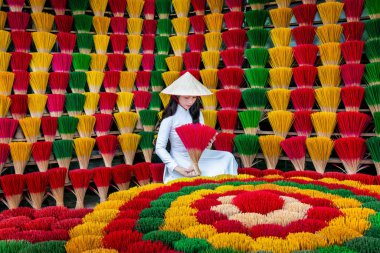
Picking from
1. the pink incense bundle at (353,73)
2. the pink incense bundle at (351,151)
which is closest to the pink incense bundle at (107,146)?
the pink incense bundle at (351,151)

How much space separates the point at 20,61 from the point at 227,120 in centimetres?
170

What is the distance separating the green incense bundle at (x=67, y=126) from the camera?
3.08 metres

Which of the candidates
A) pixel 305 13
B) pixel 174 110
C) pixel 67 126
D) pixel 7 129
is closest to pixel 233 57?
pixel 305 13

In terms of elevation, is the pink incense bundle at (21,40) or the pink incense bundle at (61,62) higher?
the pink incense bundle at (21,40)

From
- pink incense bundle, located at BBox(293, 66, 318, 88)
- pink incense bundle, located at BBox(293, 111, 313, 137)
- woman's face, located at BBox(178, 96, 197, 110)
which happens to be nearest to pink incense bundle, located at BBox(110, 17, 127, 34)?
woman's face, located at BBox(178, 96, 197, 110)

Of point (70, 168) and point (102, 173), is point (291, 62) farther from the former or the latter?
point (70, 168)

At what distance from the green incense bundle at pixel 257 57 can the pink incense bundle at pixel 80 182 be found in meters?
1.58

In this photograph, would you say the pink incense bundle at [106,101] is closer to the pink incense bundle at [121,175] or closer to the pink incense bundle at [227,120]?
the pink incense bundle at [121,175]

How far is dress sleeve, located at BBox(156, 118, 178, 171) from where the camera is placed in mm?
2695

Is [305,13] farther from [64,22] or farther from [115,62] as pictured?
[64,22]

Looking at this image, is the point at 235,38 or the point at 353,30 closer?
the point at 353,30

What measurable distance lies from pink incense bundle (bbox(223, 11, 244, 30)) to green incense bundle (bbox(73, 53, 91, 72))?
1273 millimetres

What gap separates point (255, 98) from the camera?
322cm

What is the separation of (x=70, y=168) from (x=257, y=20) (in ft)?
6.63
